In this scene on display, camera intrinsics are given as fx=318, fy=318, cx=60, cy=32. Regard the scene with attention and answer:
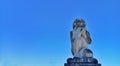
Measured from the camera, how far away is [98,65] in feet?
52.6

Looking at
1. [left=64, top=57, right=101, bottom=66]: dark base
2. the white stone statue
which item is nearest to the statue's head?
the white stone statue

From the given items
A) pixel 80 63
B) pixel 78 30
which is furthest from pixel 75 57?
pixel 78 30

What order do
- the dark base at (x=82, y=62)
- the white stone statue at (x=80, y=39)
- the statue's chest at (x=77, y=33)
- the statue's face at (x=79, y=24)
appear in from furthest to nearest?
the statue's face at (x=79, y=24), the statue's chest at (x=77, y=33), the white stone statue at (x=80, y=39), the dark base at (x=82, y=62)

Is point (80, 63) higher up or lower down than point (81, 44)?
lower down

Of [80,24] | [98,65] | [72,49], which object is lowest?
[98,65]

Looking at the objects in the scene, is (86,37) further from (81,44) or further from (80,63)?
(80,63)

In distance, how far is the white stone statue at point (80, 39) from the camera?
1648 centimetres

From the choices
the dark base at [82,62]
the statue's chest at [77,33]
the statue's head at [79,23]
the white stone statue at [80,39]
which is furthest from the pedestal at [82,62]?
the statue's head at [79,23]

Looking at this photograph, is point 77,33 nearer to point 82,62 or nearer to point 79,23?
point 79,23

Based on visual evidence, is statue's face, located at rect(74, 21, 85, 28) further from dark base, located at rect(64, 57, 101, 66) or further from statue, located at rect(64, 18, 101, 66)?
dark base, located at rect(64, 57, 101, 66)

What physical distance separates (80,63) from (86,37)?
5.43ft

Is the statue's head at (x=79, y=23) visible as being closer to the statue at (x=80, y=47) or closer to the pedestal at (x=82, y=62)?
the statue at (x=80, y=47)

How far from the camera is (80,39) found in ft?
55.7

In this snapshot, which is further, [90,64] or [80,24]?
[80,24]
